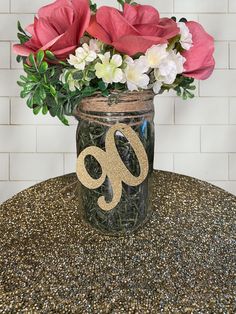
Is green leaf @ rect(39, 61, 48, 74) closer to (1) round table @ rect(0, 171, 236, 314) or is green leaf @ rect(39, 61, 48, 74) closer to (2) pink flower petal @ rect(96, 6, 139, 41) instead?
(2) pink flower petal @ rect(96, 6, 139, 41)

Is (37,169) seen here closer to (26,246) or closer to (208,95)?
(208,95)

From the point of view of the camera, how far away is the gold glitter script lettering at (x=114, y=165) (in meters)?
0.81

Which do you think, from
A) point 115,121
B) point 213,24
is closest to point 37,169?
point 213,24

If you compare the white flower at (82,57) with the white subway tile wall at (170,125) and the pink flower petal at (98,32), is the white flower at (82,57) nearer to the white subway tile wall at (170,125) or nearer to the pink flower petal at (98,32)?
the pink flower petal at (98,32)

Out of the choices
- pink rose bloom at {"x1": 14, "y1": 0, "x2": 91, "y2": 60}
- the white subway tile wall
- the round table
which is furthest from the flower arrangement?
the white subway tile wall

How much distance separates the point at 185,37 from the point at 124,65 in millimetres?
128

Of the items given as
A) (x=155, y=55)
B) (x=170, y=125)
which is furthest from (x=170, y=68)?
(x=170, y=125)

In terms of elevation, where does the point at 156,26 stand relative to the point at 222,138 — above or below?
above

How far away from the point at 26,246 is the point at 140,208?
0.71 feet

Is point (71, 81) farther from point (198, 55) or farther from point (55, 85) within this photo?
point (198, 55)

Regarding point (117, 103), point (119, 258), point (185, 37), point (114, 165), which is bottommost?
point (119, 258)

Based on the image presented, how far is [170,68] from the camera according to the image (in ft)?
2.50

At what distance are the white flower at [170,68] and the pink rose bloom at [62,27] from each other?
140 mm

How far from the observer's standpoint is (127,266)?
0.79 meters
